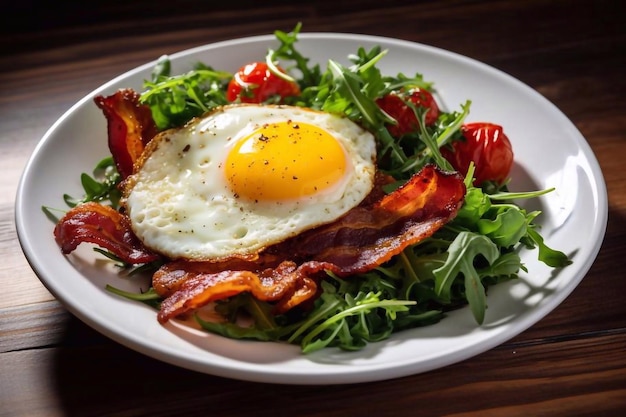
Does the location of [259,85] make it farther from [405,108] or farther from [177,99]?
[405,108]

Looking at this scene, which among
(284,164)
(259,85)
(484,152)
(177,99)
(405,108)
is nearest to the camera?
(284,164)

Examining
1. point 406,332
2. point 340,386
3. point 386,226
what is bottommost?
point 340,386

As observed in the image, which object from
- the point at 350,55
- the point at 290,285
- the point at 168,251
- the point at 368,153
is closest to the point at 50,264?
the point at 168,251

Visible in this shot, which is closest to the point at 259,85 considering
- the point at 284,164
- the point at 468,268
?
the point at 284,164

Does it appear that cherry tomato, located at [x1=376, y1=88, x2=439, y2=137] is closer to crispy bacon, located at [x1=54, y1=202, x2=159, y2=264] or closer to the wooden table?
the wooden table

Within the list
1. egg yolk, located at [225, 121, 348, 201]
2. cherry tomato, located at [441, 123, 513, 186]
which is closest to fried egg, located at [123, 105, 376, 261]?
egg yolk, located at [225, 121, 348, 201]

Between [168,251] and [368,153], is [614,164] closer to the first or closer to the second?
[368,153]
